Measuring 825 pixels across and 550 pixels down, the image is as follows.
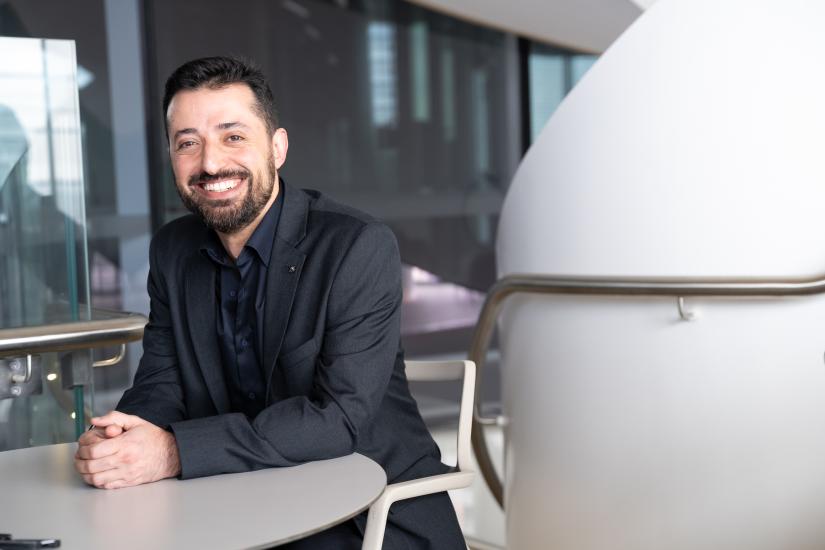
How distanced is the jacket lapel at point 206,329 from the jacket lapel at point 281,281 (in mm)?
122

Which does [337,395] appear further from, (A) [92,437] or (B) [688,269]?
(B) [688,269]

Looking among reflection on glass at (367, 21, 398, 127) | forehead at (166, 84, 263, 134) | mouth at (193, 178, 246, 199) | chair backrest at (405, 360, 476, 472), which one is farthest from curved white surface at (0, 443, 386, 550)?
reflection on glass at (367, 21, 398, 127)

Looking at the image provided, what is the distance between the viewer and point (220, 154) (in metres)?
1.98

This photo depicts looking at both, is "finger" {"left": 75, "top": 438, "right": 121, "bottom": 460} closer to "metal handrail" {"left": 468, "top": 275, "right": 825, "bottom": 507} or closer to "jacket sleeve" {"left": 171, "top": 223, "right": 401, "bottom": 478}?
"jacket sleeve" {"left": 171, "top": 223, "right": 401, "bottom": 478}

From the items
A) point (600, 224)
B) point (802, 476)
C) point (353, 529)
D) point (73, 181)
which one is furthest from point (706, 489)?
point (73, 181)

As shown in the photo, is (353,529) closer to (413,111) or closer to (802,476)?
(802,476)

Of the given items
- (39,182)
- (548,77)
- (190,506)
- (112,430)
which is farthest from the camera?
(548,77)

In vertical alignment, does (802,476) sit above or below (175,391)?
below

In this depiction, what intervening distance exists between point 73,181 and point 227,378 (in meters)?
1.06

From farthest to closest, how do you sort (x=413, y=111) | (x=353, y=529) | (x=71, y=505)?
(x=413, y=111), (x=353, y=529), (x=71, y=505)

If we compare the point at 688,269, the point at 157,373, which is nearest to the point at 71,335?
the point at 157,373

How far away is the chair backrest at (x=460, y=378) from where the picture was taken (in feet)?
7.16

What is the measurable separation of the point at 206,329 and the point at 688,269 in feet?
4.93

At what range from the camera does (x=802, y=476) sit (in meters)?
3.01
